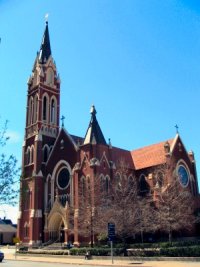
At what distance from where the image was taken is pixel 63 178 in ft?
184

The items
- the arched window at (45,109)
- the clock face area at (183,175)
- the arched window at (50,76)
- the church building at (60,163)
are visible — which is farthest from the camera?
the arched window at (50,76)

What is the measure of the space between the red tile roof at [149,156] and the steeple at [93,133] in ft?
27.7

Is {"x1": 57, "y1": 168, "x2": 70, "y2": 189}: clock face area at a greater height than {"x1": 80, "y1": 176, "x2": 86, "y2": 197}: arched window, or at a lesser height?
greater

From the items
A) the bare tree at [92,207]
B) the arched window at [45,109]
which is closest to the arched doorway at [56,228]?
the bare tree at [92,207]

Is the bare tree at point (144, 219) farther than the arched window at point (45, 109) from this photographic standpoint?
No

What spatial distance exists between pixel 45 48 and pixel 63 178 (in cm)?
2793

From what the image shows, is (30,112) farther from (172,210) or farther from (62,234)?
(172,210)

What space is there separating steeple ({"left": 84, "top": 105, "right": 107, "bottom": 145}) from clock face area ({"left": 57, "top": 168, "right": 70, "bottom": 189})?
21.1 feet

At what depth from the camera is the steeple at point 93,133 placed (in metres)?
52.8

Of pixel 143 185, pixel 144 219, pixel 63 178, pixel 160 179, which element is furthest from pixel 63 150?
pixel 144 219

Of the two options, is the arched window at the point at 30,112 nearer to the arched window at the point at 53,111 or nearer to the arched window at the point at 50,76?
the arched window at the point at 53,111

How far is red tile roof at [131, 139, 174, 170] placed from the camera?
58.2 meters

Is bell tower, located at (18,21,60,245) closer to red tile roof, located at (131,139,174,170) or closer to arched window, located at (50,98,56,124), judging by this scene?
arched window, located at (50,98,56,124)

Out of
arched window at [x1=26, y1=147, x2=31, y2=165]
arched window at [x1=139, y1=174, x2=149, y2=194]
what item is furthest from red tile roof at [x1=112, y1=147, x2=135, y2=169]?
arched window at [x1=26, y1=147, x2=31, y2=165]
